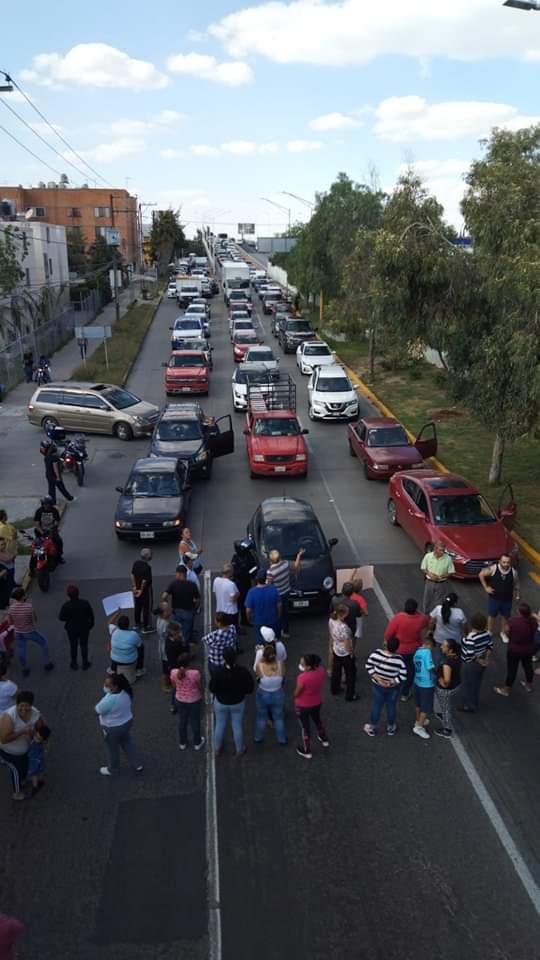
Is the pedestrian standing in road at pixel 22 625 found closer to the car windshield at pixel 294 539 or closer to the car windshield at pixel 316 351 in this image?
the car windshield at pixel 294 539

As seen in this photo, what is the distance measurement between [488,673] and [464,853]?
3.65 m

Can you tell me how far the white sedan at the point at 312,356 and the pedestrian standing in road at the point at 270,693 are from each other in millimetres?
27141

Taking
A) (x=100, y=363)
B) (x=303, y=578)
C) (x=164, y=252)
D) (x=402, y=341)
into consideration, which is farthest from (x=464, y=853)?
(x=164, y=252)

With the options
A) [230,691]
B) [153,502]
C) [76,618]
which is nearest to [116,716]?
[230,691]

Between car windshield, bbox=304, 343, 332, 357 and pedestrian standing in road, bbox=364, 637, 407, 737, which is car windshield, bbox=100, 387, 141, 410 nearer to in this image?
car windshield, bbox=304, 343, 332, 357

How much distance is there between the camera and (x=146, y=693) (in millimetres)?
9688

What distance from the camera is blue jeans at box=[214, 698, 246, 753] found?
8.04 meters

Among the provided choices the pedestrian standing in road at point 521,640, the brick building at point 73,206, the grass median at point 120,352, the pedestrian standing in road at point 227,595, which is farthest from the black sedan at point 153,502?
→ the brick building at point 73,206

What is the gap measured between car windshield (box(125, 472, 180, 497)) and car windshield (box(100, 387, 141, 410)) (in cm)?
880

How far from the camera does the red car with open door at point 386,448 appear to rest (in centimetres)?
1894

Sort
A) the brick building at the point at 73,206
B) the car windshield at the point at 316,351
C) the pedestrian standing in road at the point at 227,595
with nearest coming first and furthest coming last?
the pedestrian standing in road at the point at 227,595 → the car windshield at the point at 316,351 → the brick building at the point at 73,206

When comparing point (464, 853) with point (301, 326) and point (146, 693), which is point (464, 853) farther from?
point (301, 326)

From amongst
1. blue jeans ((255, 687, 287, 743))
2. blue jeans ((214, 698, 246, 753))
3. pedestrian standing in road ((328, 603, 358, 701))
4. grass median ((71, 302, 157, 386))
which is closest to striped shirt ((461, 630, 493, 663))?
pedestrian standing in road ((328, 603, 358, 701))

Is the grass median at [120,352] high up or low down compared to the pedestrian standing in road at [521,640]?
down
